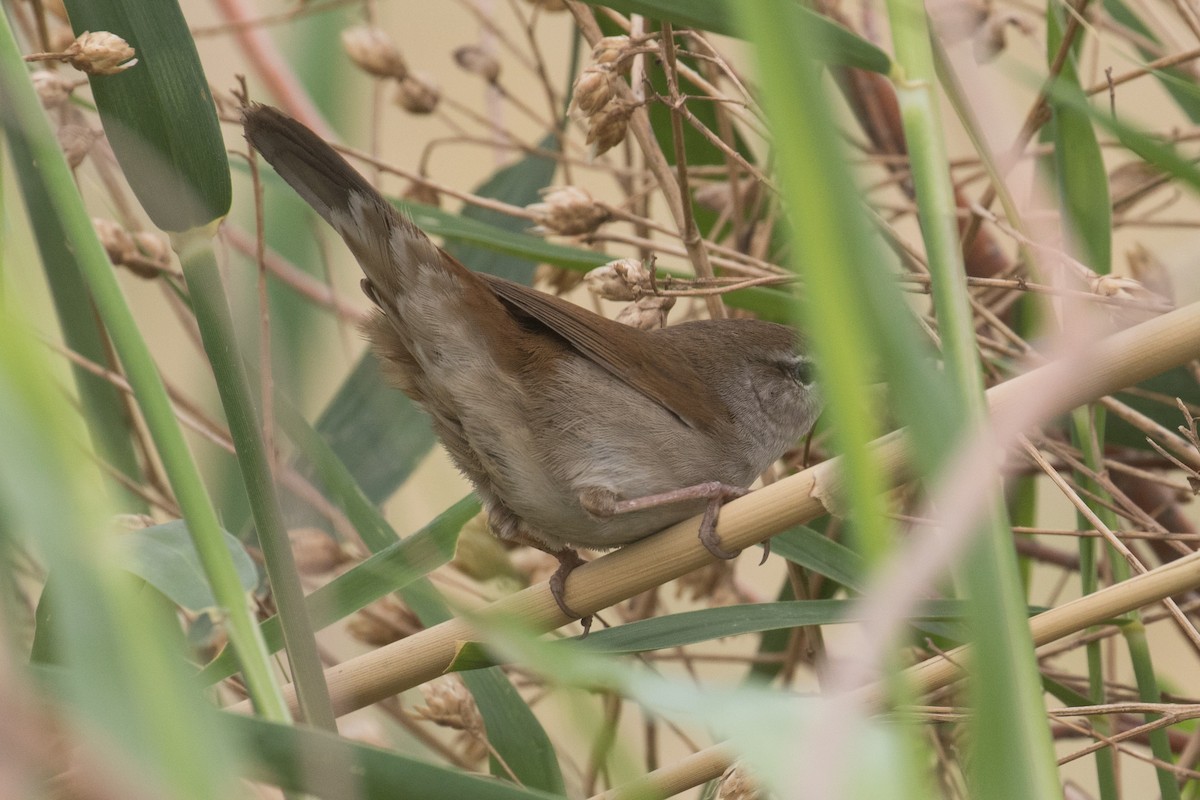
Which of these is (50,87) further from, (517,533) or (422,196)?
(517,533)

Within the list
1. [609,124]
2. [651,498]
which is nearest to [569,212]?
[609,124]

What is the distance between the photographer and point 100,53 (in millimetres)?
1276

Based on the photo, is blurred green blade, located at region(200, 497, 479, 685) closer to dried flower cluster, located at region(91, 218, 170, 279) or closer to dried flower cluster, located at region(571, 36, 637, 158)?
dried flower cluster, located at region(571, 36, 637, 158)

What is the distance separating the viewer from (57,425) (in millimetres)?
635

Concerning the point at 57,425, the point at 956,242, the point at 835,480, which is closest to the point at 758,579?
the point at 835,480

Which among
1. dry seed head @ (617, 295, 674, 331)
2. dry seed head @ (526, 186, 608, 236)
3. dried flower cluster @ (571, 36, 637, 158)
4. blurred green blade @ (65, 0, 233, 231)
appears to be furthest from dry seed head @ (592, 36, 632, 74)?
blurred green blade @ (65, 0, 233, 231)

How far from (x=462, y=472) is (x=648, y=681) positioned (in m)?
1.43

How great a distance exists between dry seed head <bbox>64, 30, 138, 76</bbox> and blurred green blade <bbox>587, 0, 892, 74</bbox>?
50 cm

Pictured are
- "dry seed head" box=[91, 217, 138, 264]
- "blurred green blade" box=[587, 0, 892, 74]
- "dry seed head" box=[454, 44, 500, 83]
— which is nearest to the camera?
"blurred green blade" box=[587, 0, 892, 74]

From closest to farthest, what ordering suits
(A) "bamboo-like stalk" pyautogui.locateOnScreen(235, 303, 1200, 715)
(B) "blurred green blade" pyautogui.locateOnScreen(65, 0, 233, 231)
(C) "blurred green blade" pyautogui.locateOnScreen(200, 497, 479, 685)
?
(A) "bamboo-like stalk" pyautogui.locateOnScreen(235, 303, 1200, 715) → (B) "blurred green blade" pyautogui.locateOnScreen(65, 0, 233, 231) → (C) "blurred green blade" pyautogui.locateOnScreen(200, 497, 479, 685)

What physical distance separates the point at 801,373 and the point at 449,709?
40.9 inches

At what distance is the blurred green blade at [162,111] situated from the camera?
1.32m

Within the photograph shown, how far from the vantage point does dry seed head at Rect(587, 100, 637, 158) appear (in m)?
1.81

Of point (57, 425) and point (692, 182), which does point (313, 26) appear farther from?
point (57, 425)
